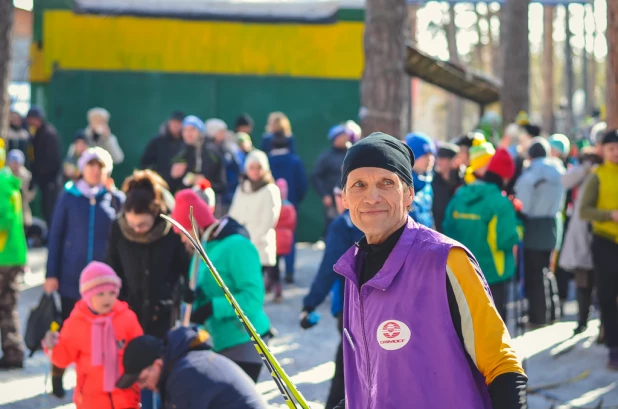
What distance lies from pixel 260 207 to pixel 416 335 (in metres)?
7.70

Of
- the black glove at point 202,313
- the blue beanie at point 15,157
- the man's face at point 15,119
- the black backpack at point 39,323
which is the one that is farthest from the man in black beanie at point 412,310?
the man's face at point 15,119

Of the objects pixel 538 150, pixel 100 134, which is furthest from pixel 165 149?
pixel 538 150

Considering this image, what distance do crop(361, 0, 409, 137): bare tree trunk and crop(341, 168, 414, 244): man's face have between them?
245 inches

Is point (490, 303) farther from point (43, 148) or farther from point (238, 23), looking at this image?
point (238, 23)

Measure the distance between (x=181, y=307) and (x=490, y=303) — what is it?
4671 millimetres

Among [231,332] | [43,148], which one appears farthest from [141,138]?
[231,332]

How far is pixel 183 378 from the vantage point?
5168 mm

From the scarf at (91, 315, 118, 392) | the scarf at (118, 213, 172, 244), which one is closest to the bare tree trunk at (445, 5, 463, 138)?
the scarf at (118, 213, 172, 244)

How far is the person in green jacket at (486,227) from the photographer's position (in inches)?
329

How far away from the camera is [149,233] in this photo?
6.80m

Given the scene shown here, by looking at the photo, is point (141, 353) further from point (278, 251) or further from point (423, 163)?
point (278, 251)

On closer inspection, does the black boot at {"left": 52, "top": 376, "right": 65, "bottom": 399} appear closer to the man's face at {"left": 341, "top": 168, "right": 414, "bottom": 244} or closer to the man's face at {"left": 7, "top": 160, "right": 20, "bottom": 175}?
the man's face at {"left": 341, "top": 168, "right": 414, "bottom": 244}

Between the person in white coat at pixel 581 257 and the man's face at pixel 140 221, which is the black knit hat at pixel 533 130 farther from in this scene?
the man's face at pixel 140 221

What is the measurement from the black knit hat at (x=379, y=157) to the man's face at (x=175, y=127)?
1047 centimetres
